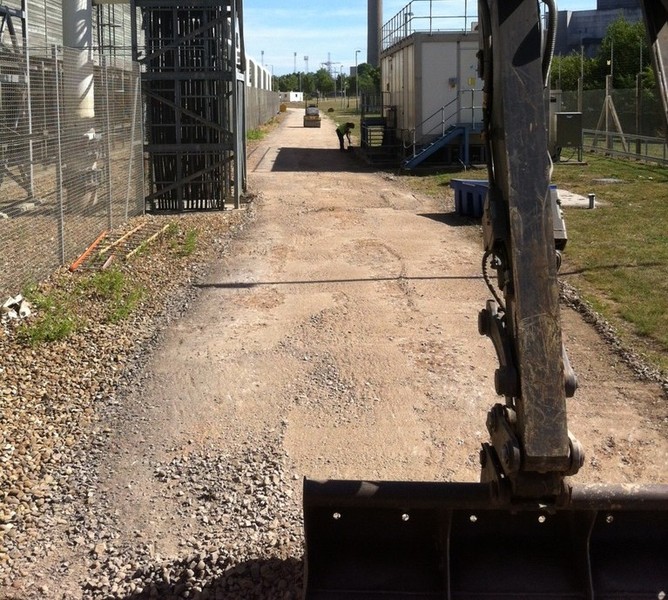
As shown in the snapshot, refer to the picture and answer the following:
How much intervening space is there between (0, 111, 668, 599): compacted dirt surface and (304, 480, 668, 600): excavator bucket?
684 mm

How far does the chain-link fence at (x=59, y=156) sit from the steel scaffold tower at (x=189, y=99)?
1.41m

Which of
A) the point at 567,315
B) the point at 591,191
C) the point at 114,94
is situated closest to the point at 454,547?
the point at 567,315

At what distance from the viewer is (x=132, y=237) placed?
1577 centimetres

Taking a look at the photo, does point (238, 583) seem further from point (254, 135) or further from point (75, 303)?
point (254, 135)

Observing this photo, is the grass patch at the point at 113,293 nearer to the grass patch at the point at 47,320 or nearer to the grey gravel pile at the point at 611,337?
the grass patch at the point at 47,320

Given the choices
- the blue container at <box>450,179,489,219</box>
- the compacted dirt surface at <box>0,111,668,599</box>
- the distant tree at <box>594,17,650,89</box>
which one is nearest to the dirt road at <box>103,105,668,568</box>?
the compacted dirt surface at <box>0,111,668,599</box>

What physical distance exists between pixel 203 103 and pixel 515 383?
17011 mm

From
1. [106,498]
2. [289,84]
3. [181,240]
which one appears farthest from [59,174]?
[289,84]

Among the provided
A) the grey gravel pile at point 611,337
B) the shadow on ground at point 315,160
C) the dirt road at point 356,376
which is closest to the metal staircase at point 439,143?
the shadow on ground at point 315,160

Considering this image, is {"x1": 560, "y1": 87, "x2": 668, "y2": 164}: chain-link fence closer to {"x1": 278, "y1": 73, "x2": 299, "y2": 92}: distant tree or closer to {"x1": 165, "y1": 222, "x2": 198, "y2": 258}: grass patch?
{"x1": 165, "y1": 222, "x2": 198, "y2": 258}: grass patch

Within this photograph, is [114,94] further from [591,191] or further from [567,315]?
[591,191]

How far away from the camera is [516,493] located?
11.7 feet

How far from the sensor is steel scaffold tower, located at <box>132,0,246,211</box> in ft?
63.0

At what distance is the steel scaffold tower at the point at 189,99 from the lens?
63.0 ft
